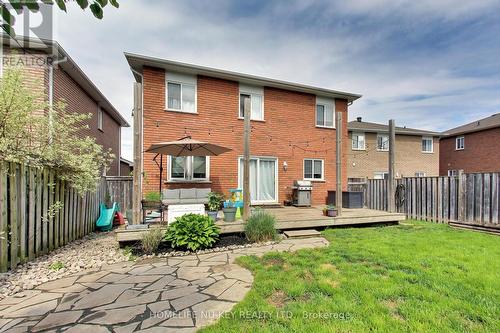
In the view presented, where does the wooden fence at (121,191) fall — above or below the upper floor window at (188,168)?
below

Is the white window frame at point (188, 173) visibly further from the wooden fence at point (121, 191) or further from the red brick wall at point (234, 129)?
the wooden fence at point (121, 191)

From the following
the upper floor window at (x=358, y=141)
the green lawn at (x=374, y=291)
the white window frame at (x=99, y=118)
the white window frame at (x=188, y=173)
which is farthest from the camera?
the upper floor window at (x=358, y=141)

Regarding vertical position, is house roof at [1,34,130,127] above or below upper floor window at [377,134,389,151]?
above

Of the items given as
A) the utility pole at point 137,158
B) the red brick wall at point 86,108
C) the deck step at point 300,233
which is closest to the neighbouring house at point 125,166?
the red brick wall at point 86,108

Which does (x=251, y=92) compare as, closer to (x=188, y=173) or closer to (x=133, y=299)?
(x=188, y=173)

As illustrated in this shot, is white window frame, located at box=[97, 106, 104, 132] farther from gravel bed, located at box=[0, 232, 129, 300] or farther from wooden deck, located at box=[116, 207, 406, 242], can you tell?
wooden deck, located at box=[116, 207, 406, 242]

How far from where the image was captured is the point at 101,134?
13.0 metres

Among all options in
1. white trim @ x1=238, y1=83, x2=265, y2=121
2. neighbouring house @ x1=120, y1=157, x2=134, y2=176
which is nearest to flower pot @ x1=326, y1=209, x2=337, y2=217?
white trim @ x1=238, y1=83, x2=265, y2=121

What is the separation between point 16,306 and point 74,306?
28.3 inches

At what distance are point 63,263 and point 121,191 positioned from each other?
5472mm

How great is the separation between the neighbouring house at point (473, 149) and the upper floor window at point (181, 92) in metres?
23.3

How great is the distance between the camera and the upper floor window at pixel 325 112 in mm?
12375

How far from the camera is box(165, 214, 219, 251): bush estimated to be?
17.5 feet

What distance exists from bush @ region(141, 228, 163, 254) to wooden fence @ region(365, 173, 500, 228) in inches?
367
